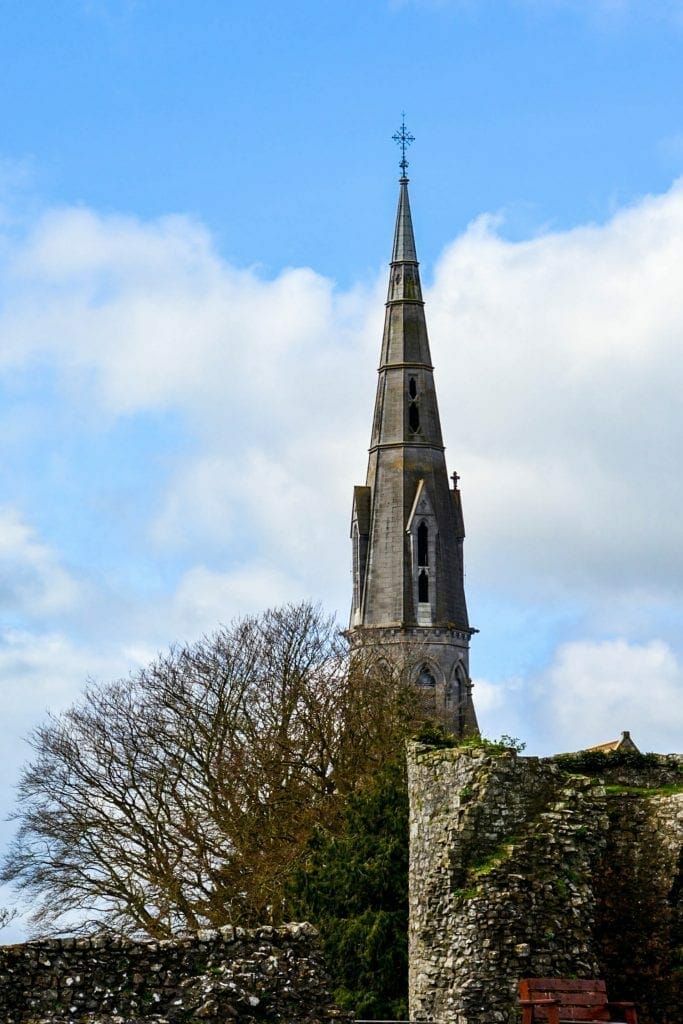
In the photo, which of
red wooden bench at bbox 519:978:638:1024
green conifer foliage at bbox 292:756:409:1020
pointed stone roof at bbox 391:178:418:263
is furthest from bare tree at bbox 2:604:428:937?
pointed stone roof at bbox 391:178:418:263

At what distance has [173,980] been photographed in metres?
13.9

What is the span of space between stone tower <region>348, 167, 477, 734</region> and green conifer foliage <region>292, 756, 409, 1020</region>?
71762 millimetres

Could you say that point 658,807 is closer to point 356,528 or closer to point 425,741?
point 425,741

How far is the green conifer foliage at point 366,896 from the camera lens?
25797 millimetres

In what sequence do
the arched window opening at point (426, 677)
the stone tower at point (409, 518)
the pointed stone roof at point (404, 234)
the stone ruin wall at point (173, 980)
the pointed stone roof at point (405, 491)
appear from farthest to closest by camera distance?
the pointed stone roof at point (404, 234) → the pointed stone roof at point (405, 491) → the stone tower at point (409, 518) → the arched window opening at point (426, 677) → the stone ruin wall at point (173, 980)

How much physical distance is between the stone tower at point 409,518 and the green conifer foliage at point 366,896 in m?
71.8

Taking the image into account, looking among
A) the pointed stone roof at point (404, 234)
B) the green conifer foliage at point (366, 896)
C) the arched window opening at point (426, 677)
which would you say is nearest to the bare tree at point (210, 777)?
the green conifer foliage at point (366, 896)

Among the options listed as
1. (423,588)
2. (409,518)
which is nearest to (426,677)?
(423,588)

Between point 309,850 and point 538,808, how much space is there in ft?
47.4

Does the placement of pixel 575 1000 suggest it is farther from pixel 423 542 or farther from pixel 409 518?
pixel 423 542

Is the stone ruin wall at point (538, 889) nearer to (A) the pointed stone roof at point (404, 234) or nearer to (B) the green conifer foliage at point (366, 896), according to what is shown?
(B) the green conifer foliage at point (366, 896)

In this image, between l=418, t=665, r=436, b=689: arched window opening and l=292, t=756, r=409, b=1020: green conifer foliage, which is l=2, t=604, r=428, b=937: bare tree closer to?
l=292, t=756, r=409, b=1020: green conifer foliage

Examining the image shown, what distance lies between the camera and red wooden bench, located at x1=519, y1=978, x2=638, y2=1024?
621 inches

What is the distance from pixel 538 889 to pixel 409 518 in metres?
88.3
